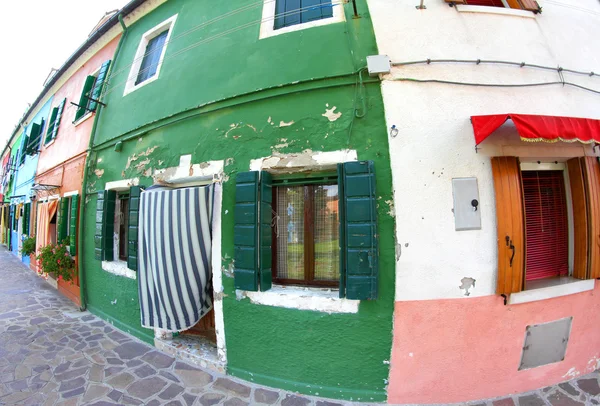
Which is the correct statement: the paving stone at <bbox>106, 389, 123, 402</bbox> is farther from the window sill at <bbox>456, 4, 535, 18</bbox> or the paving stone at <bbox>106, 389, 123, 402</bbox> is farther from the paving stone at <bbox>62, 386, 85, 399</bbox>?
the window sill at <bbox>456, 4, 535, 18</bbox>

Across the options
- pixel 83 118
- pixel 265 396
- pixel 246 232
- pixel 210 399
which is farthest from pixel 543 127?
pixel 83 118

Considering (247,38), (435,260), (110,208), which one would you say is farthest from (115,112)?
(435,260)

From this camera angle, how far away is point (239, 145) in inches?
132

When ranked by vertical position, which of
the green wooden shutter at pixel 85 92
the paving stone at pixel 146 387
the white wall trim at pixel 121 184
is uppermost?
the green wooden shutter at pixel 85 92

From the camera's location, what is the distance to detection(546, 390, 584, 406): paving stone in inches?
105

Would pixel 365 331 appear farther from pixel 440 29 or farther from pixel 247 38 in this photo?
pixel 247 38

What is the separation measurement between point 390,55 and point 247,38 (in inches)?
82.5

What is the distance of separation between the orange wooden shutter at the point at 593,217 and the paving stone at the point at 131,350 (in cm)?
619

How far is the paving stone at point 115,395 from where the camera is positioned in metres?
2.86

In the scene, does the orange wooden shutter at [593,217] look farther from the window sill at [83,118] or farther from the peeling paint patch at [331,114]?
the window sill at [83,118]

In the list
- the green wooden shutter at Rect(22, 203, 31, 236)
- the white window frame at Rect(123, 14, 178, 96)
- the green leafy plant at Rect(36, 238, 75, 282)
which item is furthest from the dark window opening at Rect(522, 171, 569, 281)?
the green wooden shutter at Rect(22, 203, 31, 236)

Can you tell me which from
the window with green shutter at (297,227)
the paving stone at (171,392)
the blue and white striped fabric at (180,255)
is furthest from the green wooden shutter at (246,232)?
the paving stone at (171,392)

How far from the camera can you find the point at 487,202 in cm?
275

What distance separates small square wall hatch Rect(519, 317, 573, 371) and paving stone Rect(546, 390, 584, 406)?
1.00ft
